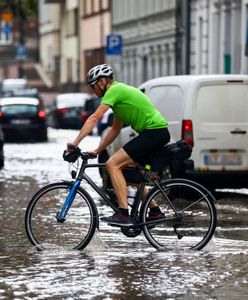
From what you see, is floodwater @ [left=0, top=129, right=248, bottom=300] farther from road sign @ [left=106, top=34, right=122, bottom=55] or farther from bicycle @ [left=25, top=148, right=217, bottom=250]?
road sign @ [left=106, top=34, right=122, bottom=55]

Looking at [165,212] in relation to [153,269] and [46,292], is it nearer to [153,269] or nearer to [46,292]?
[153,269]

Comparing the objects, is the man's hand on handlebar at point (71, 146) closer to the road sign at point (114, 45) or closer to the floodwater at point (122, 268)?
the floodwater at point (122, 268)

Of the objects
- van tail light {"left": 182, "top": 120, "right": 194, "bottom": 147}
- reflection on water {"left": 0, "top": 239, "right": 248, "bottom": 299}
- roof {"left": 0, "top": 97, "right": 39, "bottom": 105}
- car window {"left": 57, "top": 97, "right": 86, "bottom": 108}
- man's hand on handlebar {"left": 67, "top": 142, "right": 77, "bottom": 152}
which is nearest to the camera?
reflection on water {"left": 0, "top": 239, "right": 248, "bottom": 299}

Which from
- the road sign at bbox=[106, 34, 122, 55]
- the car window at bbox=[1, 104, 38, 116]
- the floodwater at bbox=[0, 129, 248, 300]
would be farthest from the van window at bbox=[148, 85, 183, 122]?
the road sign at bbox=[106, 34, 122, 55]

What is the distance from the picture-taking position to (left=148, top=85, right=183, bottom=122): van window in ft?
63.3

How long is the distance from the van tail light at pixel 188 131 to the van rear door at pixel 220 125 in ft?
0.21

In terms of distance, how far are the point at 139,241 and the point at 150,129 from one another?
1351 millimetres

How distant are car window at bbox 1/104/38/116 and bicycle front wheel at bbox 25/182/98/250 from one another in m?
29.2

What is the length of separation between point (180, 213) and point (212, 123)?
6.11 meters

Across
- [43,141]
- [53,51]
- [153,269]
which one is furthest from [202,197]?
[53,51]

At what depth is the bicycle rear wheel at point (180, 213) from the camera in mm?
12820

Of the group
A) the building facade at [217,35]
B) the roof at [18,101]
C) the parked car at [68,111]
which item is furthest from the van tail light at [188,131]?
the parked car at [68,111]

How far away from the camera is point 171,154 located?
12930 millimetres

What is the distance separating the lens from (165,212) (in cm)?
1298
